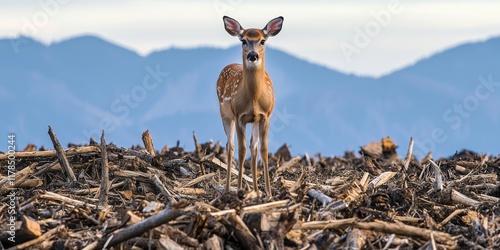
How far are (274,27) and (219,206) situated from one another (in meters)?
4.18

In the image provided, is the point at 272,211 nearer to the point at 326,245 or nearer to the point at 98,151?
the point at 326,245

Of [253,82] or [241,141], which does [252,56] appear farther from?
[241,141]

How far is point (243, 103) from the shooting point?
12.6 metres

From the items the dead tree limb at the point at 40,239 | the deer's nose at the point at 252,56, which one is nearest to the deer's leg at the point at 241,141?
the deer's nose at the point at 252,56

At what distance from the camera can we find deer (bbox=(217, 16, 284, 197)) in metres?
12.5

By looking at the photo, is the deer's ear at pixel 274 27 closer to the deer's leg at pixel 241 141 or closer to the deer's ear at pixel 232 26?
the deer's ear at pixel 232 26

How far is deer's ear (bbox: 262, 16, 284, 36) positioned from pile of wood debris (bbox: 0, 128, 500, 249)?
2036mm

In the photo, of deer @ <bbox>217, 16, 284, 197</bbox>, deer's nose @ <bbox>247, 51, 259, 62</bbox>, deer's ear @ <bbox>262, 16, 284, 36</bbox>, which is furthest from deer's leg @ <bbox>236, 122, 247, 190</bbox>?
deer's ear @ <bbox>262, 16, 284, 36</bbox>

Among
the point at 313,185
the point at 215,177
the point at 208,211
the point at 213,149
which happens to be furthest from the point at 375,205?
the point at 213,149

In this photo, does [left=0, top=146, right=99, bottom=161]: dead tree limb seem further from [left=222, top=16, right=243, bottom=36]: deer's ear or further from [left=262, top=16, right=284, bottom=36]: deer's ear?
[left=262, top=16, right=284, bottom=36]: deer's ear

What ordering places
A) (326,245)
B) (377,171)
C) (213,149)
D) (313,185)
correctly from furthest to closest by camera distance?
(213,149) < (377,171) < (313,185) < (326,245)

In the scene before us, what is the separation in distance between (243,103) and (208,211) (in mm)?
3794

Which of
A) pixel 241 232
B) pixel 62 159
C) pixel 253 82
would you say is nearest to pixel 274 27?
pixel 253 82

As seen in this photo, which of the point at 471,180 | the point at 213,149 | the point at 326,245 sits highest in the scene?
the point at 213,149
